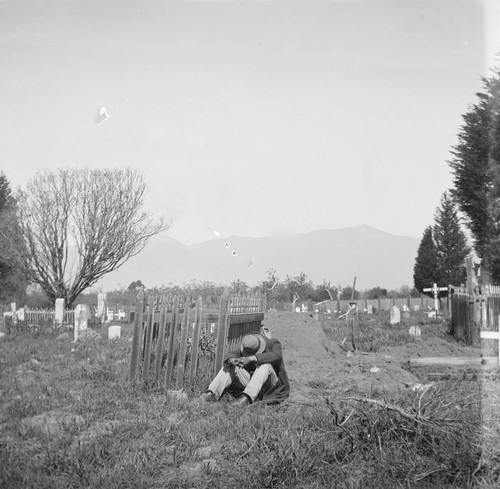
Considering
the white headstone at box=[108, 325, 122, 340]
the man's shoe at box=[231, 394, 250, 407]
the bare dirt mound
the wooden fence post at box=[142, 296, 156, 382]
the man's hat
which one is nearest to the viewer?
the man's shoe at box=[231, 394, 250, 407]

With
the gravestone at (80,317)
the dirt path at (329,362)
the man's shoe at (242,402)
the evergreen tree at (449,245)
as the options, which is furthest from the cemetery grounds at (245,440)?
the evergreen tree at (449,245)

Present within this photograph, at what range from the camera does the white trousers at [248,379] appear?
260 inches

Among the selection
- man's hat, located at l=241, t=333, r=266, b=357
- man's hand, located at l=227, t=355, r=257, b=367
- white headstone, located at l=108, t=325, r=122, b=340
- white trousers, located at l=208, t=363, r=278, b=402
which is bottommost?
white headstone, located at l=108, t=325, r=122, b=340

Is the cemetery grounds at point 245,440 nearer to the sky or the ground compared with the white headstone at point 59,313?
nearer to the ground

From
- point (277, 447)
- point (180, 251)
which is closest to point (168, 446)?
point (277, 447)

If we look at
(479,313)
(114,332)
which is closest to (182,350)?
(114,332)

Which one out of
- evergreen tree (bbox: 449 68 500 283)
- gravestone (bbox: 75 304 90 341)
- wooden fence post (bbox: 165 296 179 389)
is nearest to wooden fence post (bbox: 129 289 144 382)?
wooden fence post (bbox: 165 296 179 389)

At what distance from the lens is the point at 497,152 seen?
20.0 m

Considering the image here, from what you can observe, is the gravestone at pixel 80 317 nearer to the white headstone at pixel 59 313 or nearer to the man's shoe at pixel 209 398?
the white headstone at pixel 59 313

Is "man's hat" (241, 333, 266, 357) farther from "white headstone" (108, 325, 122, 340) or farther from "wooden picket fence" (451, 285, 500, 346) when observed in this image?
"white headstone" (108, 325, 122, 340)

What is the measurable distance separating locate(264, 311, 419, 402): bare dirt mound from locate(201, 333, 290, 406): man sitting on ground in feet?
0.98

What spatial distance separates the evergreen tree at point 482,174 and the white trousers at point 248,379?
1500 centimetres

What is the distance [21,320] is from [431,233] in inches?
1248

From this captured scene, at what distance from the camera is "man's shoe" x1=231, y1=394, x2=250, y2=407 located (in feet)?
20.9
